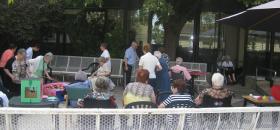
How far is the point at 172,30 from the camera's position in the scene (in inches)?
682

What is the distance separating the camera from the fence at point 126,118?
5535 millimetres

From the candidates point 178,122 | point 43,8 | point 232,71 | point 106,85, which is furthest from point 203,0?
point 178,122

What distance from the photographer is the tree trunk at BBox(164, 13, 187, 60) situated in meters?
16.9

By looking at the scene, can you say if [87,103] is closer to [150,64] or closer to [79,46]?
[150,64]

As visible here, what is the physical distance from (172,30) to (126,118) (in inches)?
465

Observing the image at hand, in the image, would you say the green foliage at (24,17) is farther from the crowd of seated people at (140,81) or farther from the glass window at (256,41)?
the glass window at (256,41)

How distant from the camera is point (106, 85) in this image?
731cm

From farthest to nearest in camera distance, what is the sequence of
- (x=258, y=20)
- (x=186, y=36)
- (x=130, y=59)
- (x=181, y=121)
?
(x=186, y=36)
(x=130, y=59)
(x=258, y=20)
(x=181, y=121)

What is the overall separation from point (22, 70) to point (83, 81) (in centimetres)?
215

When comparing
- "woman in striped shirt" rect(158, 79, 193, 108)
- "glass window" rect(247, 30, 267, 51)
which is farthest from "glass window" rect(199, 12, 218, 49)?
"woman in striped shirt" rect(158, 79, 193, 108)

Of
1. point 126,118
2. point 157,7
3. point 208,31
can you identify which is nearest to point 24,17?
point 157,7

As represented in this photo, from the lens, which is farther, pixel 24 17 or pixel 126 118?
pixel 24 17

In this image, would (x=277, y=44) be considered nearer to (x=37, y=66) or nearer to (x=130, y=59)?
(x=130, y=59)

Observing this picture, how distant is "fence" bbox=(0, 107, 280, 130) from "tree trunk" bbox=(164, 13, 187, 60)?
10.9m
